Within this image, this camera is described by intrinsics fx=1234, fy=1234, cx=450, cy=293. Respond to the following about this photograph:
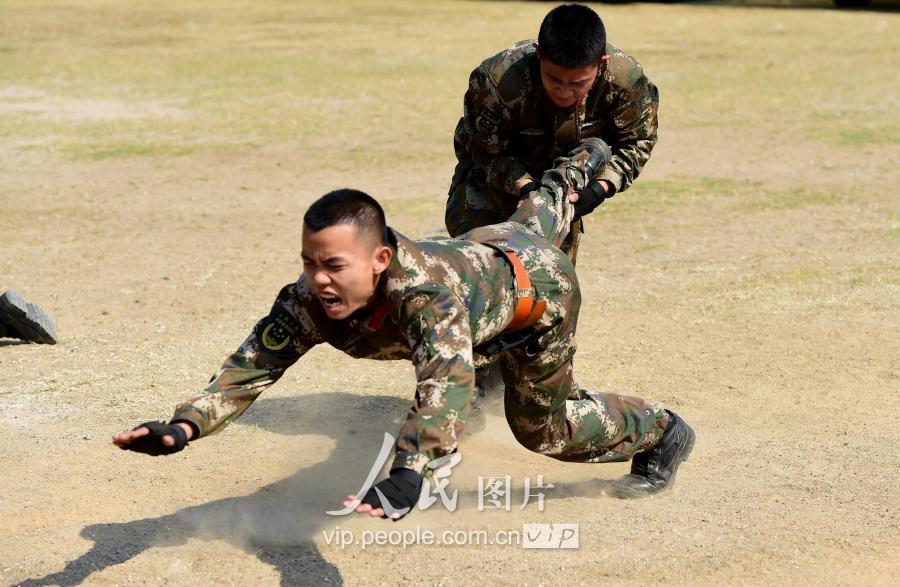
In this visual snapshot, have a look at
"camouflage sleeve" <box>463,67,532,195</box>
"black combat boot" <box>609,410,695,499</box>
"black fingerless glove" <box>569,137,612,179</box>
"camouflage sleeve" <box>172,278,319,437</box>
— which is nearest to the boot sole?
"black combat boot" <box>609,410,695,499</box>

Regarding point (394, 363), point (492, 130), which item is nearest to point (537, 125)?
point (492, 130)

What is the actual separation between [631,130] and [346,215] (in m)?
2.70

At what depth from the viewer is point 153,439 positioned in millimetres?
4125

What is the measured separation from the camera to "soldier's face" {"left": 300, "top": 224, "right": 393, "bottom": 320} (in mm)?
4238

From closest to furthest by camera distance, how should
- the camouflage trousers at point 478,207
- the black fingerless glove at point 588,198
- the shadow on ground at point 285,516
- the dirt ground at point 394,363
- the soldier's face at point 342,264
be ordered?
the soldier's face at point 342,264
the shadow on ground at point 285,516
the dirt ground at point 394,363
the black fingerless glove at point 588,198
the camouflage trousers at point 478,207

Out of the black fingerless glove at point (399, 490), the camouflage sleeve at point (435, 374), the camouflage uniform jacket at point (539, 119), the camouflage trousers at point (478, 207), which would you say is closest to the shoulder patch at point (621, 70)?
the camouflage uniform jacket at point (539, 119)

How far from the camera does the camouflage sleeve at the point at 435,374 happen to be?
4102mm

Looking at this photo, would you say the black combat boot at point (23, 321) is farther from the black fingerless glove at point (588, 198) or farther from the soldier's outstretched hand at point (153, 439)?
the soldier's outstretched hand at point (153, 439)

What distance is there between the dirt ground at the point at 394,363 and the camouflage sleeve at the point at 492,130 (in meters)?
1.43

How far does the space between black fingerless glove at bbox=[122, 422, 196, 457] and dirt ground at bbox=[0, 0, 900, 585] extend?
3.02 feet

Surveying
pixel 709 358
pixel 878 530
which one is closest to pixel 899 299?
pixel 709 358

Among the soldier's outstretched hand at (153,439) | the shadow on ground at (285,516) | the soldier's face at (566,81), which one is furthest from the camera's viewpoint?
the soldier's face at (566,81)

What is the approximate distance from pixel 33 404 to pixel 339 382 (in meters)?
1.74

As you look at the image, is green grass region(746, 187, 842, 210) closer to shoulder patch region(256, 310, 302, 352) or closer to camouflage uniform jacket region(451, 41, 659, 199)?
camouflage uniform jacket region(451, 41, 659, 199)
